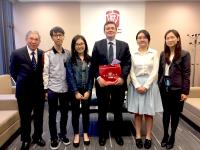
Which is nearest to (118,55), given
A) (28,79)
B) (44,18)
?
(28,79)

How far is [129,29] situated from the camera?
6.39 metres

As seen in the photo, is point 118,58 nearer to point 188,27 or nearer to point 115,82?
point 115,82

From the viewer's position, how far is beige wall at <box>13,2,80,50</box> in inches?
246

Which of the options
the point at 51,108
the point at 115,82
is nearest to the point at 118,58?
the point at 115,82

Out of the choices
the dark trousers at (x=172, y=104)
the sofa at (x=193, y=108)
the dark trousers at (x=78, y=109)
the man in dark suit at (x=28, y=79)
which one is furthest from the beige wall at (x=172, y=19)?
the man in dark suit at (x=28, y=79)

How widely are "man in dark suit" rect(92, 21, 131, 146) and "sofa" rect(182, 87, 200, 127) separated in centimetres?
134

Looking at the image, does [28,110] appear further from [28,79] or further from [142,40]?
[142,40]

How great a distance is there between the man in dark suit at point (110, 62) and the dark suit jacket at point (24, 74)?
712mm

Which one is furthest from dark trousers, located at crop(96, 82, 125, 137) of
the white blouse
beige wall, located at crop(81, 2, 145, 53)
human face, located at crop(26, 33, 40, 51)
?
beige wall, located at crop(81, 2, 145, 53)

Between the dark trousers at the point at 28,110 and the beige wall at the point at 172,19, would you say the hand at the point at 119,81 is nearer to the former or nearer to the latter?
the dark trousers at the point at 28,110

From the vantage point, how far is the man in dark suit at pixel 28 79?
2.68 metres

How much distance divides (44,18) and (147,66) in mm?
4387

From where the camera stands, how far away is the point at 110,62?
279 centimetres

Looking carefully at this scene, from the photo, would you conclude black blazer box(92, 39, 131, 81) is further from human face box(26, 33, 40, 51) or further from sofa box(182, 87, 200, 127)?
sofa box(182, 87, 200, 127)
